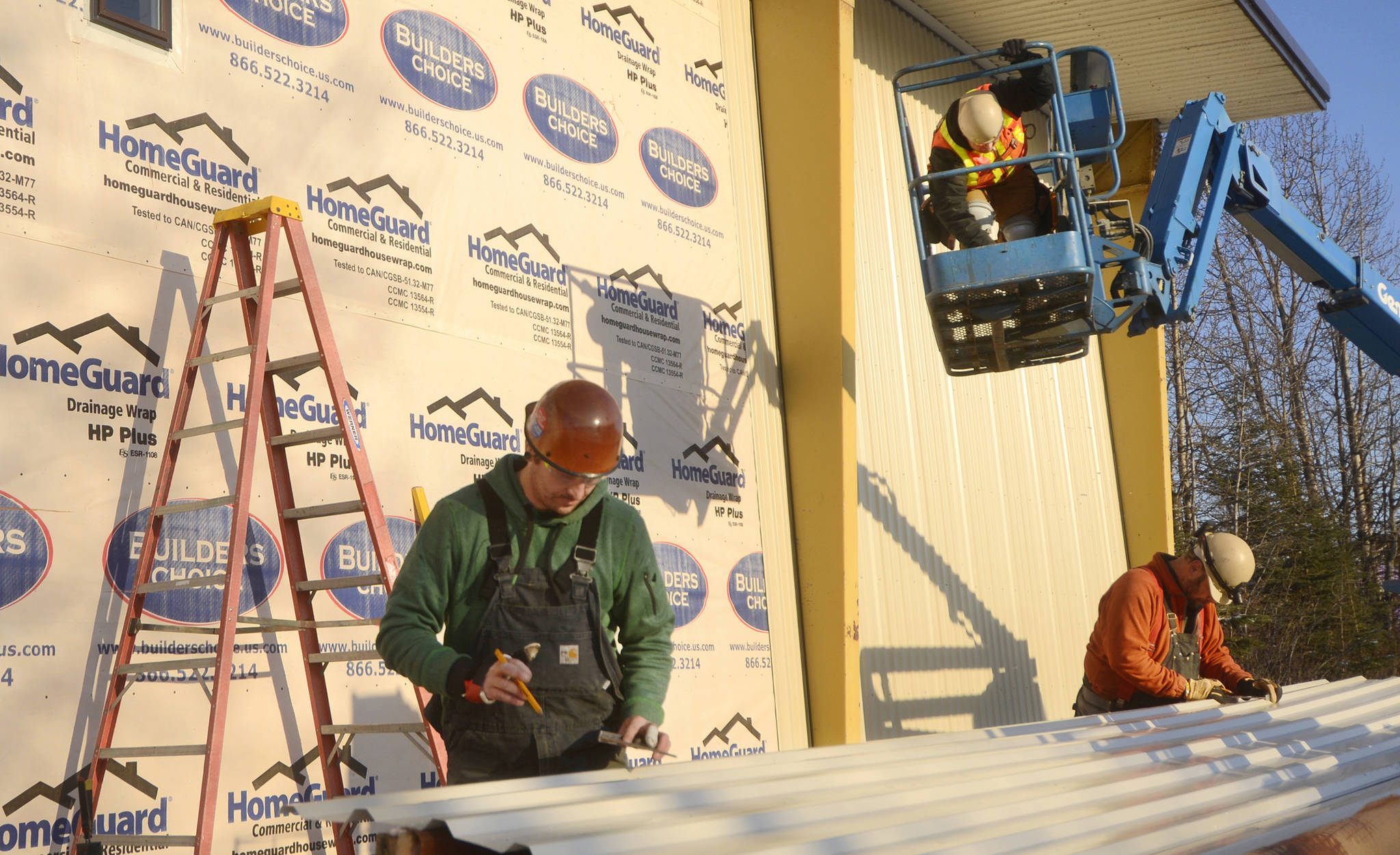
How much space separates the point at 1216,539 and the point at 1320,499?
17.0 meters

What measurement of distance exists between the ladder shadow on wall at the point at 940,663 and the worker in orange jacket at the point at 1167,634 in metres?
1.81

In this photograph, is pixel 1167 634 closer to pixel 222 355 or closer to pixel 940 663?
pixel 940 663

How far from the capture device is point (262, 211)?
15.8 feet

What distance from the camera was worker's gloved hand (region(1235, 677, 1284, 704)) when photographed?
20.8ft

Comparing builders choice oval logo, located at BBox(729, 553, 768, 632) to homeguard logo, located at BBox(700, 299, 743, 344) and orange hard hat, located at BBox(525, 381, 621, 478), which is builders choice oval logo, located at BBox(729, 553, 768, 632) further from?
orange hard hat, located at BBox(525, 381, 621, 478)

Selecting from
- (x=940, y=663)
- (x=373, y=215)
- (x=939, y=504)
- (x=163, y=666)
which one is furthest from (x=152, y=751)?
(x=939, y=504)

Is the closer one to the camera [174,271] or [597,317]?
[174,271]

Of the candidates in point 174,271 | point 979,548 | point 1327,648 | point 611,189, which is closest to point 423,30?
point 611,189

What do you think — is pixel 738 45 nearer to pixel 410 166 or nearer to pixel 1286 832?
pixel 410 166

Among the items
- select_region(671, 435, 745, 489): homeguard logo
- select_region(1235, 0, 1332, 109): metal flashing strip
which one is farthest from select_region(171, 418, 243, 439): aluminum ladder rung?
select_region(1235, 0, 1332, 109): metal flashing strip

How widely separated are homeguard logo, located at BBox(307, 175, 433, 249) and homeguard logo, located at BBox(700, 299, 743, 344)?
2552mm

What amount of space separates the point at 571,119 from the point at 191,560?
3.88 m

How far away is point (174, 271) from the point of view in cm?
525

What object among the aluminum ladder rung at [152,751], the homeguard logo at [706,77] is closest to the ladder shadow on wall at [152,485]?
the aluminum ladder rung at [152,751]
